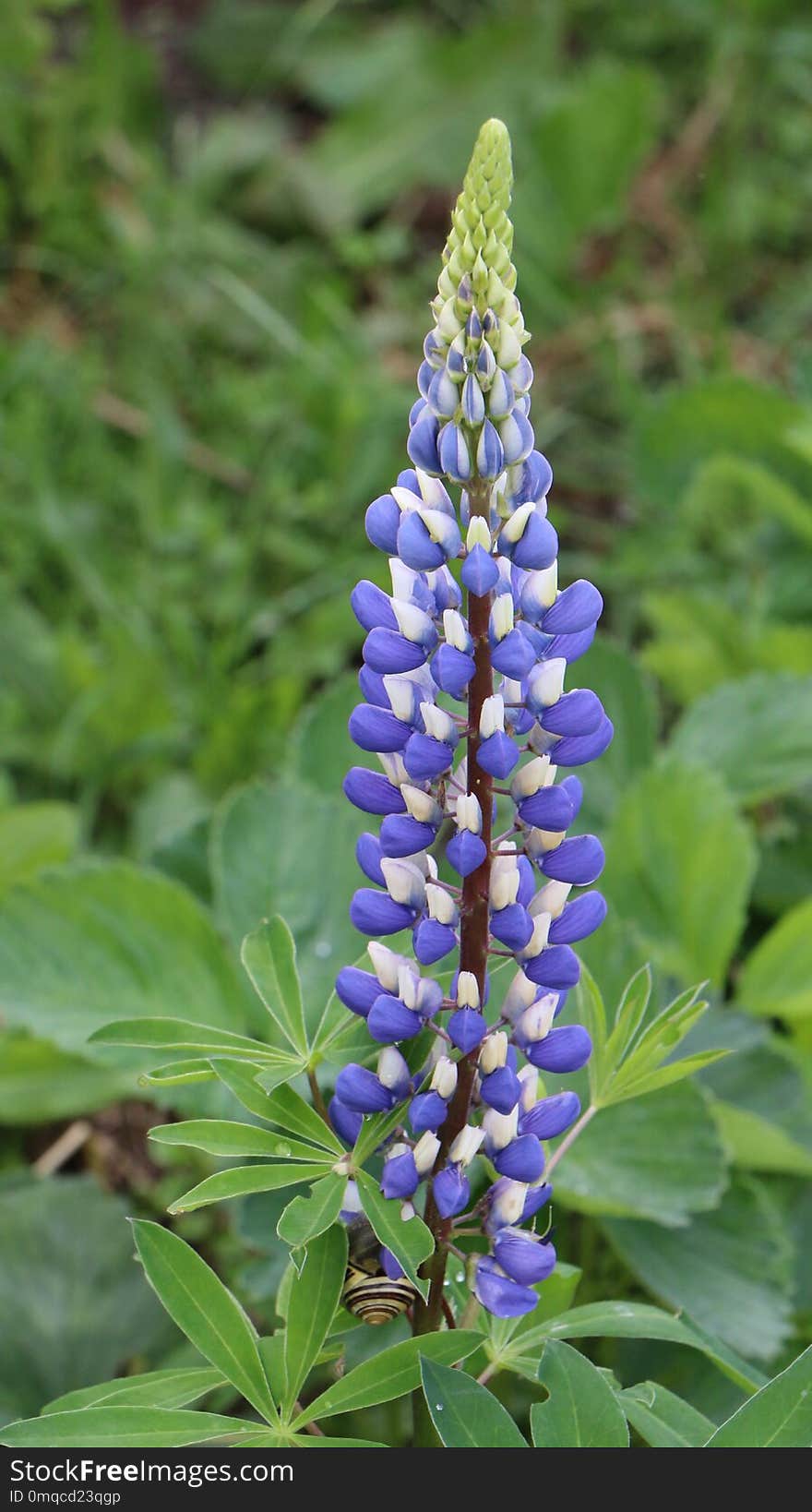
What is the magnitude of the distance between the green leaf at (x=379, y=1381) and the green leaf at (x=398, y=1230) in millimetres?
57

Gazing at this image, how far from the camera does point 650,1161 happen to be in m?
1.69

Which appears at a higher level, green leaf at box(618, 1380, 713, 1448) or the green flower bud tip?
the green flower bud tip

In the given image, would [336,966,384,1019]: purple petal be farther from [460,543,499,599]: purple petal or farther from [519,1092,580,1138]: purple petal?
[460,543,499,599]: purple petal

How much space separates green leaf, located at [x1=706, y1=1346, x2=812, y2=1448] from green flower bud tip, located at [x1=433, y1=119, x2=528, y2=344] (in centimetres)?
87

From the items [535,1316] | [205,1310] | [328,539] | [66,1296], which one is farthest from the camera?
[328,539]

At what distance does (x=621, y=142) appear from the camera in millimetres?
3596

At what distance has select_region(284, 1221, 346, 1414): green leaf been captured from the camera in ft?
4.13

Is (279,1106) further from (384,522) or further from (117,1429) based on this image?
(384,522)

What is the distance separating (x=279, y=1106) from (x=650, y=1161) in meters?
0.60

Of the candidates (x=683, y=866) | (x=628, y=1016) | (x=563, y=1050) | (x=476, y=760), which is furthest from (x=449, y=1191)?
(x=683, y=866)

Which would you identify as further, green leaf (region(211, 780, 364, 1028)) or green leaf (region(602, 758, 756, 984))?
green leaf (region(602, 758, 756, 984))

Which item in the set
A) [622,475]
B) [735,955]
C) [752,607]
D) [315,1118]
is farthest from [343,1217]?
[622,475]

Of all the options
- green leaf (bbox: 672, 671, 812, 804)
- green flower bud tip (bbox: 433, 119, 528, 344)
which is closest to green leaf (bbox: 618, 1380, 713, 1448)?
green flower bud tip (bbox: 433, 119, 528, 344)
